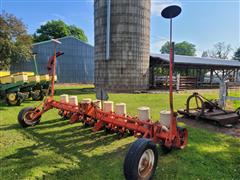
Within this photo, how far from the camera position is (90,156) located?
3.56 meters

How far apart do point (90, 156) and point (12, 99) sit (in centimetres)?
641

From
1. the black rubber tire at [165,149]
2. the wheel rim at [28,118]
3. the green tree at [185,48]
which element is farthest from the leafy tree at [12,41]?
the green tree at [185,48]

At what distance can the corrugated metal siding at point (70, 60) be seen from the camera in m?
24.5

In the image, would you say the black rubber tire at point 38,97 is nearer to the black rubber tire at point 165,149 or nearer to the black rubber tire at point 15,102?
the black rubber tire at point 15,102

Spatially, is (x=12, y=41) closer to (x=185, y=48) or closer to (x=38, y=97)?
(x=38, y=97)

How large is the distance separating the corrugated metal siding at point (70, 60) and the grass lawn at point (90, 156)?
21007mm

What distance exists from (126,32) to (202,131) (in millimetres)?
11026

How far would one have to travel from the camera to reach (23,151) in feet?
12.3

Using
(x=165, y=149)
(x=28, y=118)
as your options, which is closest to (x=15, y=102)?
(x=28, y=118)

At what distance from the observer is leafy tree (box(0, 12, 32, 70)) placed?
64.9 ft

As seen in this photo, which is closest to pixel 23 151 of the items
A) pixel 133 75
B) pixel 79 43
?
pixel 133 75

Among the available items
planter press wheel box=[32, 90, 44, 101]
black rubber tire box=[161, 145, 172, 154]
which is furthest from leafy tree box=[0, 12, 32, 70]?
black rubber tire box=[161, 145, 172, 154]

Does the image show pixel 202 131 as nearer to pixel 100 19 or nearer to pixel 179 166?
pixel 179 166

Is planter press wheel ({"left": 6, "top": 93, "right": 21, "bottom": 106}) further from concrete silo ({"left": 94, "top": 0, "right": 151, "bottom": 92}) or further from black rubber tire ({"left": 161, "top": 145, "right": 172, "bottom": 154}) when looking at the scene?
concrete silo ({"left": 94, "top": 0, "right": 151, "bottom": 92})
